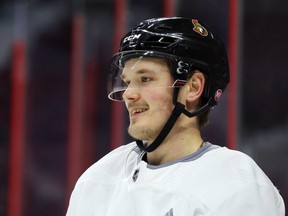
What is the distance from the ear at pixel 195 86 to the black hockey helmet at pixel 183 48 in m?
0.01

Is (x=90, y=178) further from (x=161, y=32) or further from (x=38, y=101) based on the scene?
(x=38, y=101)

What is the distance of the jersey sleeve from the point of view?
125 cm

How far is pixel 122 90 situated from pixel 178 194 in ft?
1.07

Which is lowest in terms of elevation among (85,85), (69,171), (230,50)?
(69,171)

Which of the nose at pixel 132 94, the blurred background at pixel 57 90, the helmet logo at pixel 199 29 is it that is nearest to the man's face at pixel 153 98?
Result: the nose at pixel 132 94

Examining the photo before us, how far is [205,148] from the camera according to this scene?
1423 millimetres

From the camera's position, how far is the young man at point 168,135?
1.33 meters

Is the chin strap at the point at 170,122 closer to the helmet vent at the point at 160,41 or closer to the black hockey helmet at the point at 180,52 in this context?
the black hockey helmet at the point at 180,52

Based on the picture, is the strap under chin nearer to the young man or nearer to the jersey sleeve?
the young man

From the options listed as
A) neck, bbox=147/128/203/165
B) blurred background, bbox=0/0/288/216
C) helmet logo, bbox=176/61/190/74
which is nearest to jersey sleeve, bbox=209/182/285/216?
neck, bbox=147/128/203/165

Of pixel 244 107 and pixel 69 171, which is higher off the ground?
pixel 244 107

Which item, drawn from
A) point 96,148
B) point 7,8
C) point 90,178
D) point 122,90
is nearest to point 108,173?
point 90,178

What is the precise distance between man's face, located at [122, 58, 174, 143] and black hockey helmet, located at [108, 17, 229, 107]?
24 millimetres

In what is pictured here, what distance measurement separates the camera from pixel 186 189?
51.9 inches
